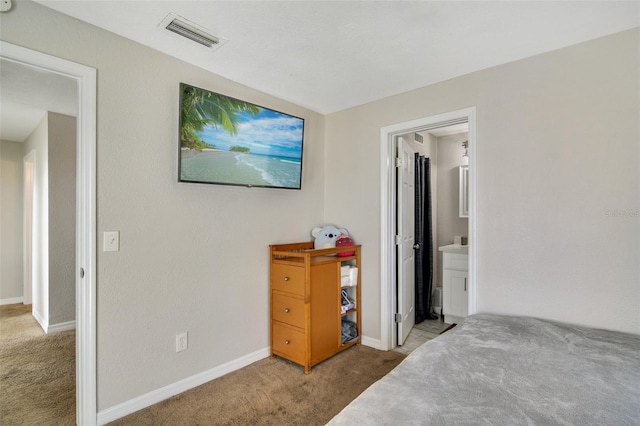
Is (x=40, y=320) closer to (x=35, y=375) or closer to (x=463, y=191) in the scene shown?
(x=35, y=375)

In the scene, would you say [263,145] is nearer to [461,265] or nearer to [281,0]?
[281,0]

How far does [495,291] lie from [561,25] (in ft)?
5.43

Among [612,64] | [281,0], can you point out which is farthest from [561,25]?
[281,0]

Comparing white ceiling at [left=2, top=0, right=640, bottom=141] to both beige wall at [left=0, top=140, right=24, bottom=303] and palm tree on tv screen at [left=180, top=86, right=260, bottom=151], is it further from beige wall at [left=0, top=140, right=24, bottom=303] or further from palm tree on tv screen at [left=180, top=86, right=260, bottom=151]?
beige wall at [left=0, top=140, right=24, bottom=303]

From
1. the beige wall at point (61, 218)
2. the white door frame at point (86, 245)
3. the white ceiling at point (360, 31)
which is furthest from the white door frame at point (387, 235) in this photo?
the beige wall at point (61, 218)

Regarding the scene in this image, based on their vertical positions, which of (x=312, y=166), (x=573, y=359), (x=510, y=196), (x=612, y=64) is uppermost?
(x=612, y=64)

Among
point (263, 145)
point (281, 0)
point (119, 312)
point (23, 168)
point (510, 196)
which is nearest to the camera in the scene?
point (281, 0)

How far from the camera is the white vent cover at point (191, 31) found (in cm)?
176

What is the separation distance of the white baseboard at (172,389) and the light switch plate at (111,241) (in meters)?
0.93

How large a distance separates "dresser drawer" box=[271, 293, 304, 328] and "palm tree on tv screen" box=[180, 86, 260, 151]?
1.32m

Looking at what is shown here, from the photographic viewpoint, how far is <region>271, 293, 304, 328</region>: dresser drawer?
2.51 metres

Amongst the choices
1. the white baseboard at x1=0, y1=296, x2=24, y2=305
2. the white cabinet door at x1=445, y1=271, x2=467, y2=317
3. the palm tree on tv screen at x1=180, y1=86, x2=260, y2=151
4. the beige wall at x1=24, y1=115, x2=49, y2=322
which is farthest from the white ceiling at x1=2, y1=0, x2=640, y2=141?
the white baseboard at x1=0, y1=296, x2=24, y2=305

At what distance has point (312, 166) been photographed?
320cm

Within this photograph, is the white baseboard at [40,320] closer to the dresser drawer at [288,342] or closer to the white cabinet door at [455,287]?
the dresser drawer at [288,342]
